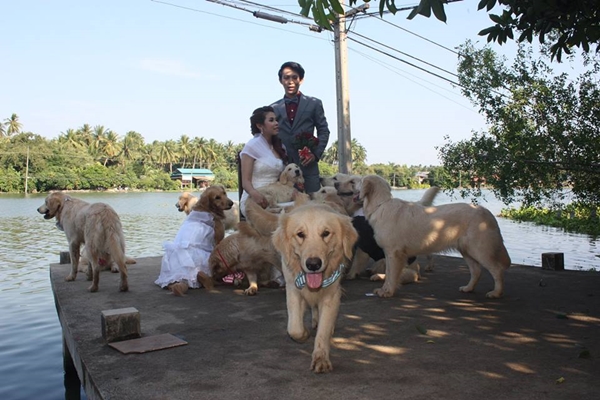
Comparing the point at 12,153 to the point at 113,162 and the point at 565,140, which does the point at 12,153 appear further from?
the point at 565,140

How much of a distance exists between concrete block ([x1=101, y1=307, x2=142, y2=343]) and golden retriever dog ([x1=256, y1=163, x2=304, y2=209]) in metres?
3.14

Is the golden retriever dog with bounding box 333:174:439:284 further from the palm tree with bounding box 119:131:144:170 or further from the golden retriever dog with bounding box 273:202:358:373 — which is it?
the palm tree with bounding box 119:131:144:170

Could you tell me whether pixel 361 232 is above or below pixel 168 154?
below

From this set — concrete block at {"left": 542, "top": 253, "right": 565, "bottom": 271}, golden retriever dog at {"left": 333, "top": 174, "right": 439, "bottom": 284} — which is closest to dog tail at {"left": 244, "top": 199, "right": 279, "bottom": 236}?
golden retriever dog at {"left": 333, "top": 174, "right": 439, "bottom": 284}

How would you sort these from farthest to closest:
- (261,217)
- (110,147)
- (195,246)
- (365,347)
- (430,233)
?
(110,147), (195,246), (430,233), (261,217), (365,347)

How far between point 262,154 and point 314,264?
4.00m

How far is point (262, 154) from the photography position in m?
7.32

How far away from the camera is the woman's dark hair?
7.12 metres

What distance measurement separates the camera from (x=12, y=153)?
212 ft

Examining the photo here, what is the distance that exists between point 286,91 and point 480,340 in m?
4.60

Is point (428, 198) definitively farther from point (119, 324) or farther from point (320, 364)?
point (119, 324)

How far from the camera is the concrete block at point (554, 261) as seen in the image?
7.83 metres

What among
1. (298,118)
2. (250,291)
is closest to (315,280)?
(250,291)

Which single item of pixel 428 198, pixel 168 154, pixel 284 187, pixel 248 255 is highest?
pixel 168 154
